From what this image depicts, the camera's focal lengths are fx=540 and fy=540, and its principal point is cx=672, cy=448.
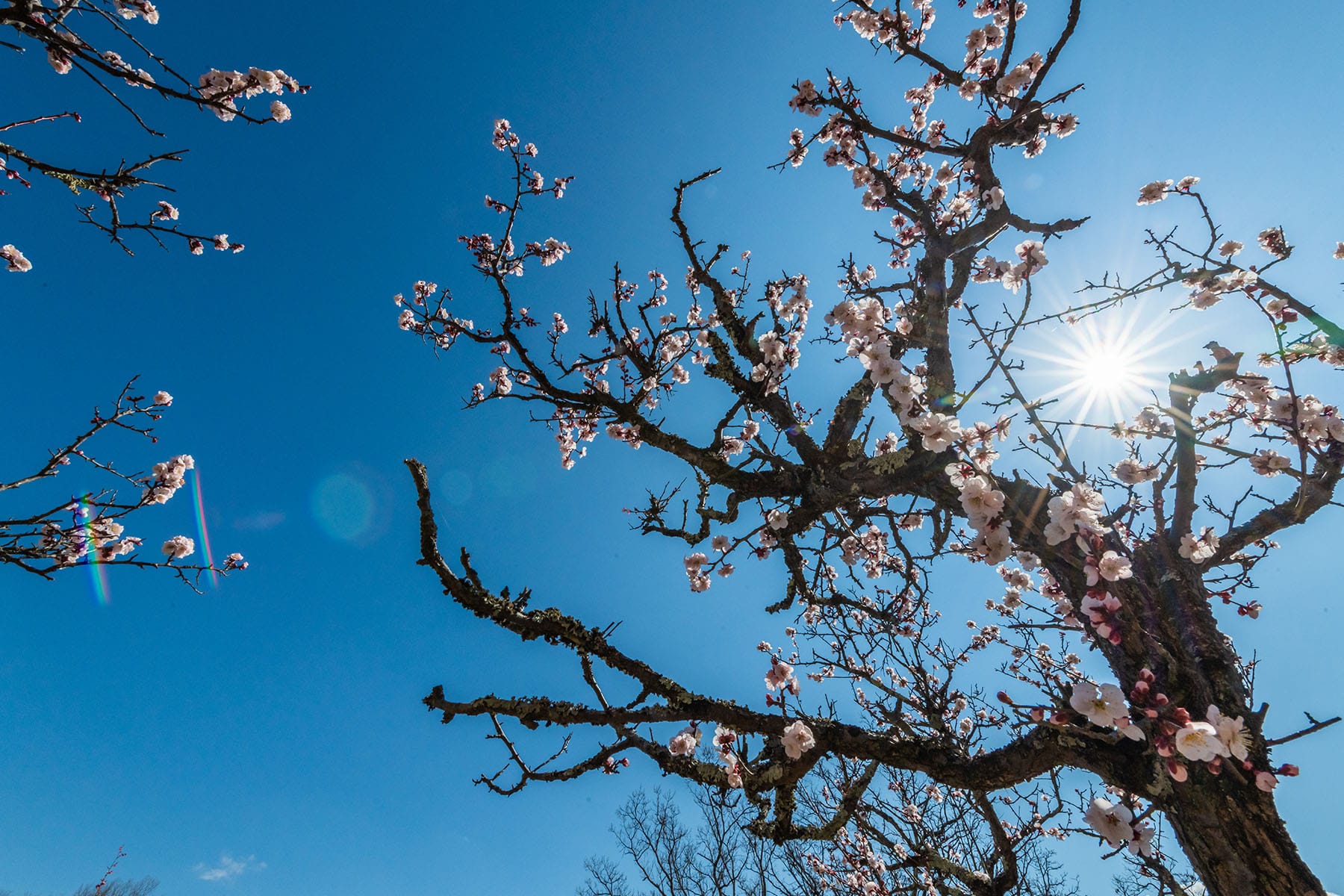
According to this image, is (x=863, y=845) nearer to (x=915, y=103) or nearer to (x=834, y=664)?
(x=834, y=664)

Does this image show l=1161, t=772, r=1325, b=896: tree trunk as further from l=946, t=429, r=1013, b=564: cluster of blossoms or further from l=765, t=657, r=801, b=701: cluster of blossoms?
l=765, t=657, r=801, b=701: cluster of blossoms

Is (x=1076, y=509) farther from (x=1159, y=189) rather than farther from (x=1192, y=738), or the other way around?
(x=1159, y=189)

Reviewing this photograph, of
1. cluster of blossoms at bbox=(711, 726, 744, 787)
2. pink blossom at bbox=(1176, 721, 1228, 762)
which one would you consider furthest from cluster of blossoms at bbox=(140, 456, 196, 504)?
pink blossom at bbox=(1176, 721, 1228, 762)

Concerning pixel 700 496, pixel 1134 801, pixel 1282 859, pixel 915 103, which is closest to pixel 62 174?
pixel 700 496

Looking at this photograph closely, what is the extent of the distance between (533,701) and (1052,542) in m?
2.58

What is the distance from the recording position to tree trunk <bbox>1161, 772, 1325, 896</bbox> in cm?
194

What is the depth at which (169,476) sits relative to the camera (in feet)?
19.1

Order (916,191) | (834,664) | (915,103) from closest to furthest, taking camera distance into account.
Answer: (916,191) → (834,664) → (915,103)

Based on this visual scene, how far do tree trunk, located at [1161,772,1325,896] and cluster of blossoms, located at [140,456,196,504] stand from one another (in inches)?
270

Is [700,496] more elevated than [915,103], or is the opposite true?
[915,103]

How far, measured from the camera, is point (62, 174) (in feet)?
9.28

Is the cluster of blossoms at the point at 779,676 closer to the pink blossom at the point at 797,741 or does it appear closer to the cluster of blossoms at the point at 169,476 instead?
the pink blossom at the point at 797,741

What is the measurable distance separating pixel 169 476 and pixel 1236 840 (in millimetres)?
8507

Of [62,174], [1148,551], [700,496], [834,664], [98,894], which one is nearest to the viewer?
[62,174]
